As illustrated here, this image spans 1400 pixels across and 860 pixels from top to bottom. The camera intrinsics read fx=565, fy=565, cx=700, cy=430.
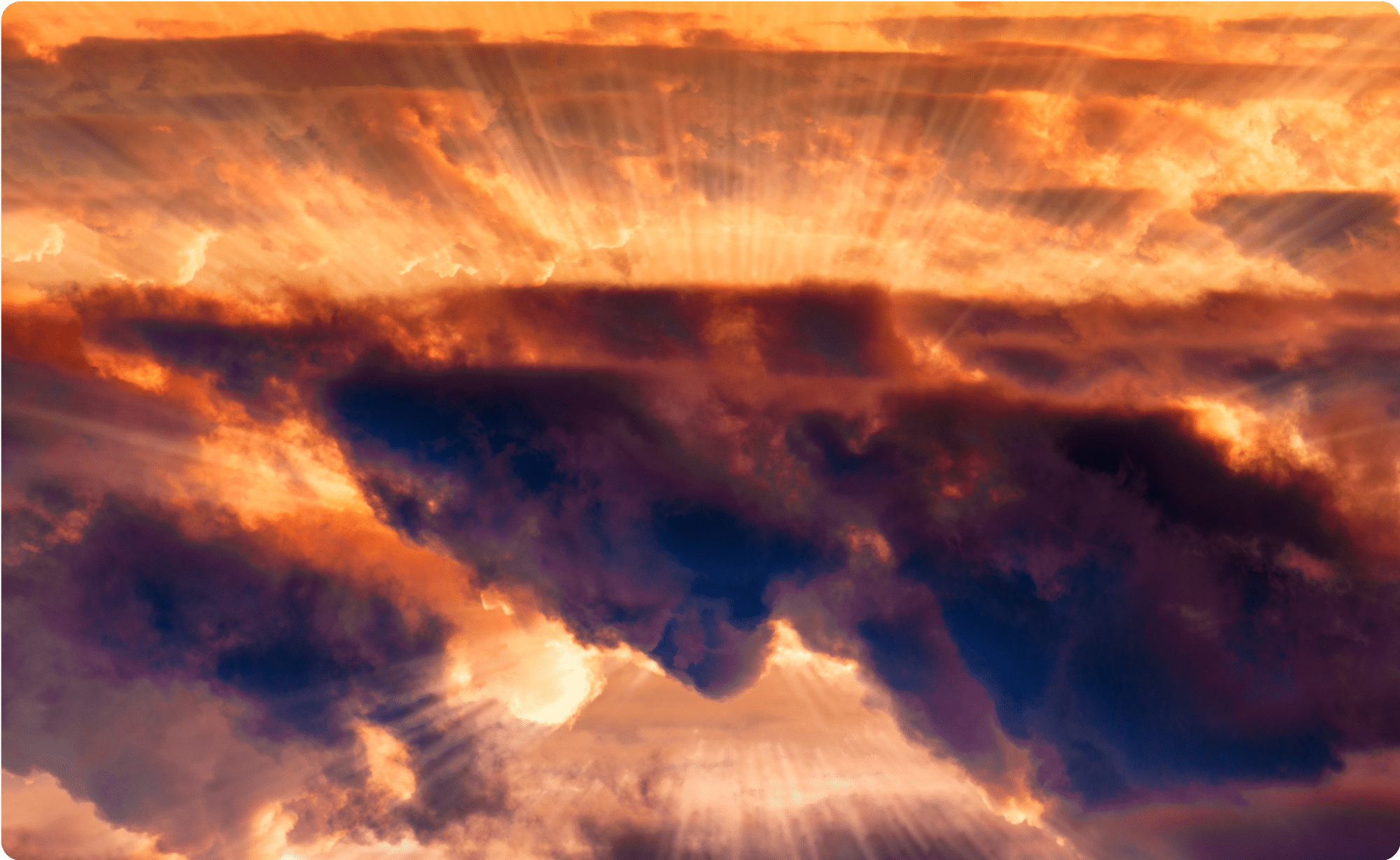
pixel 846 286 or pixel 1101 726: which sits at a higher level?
pixel 846 286

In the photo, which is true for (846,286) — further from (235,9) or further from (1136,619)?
(235,9)

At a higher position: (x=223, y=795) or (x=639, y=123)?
(x=639, y=123)

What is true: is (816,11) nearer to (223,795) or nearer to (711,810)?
(711,810)

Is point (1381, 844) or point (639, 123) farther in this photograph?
point (1381, 844)

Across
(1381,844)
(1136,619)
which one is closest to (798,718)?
(1136,619)

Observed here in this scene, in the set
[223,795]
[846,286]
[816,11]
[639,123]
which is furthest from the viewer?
[223,795]

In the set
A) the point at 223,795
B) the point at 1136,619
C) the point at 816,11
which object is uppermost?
the point at 816,11

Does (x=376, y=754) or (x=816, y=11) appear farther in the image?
(x=376, y=754)

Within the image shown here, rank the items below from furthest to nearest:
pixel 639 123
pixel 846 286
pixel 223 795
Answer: pixel 223 795 < pixel 846 286 < pixel 639 123

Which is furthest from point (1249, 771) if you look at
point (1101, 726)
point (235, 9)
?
point (235, 9)
